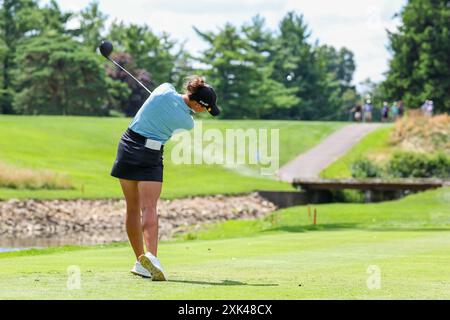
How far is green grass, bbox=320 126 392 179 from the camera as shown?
6616cm

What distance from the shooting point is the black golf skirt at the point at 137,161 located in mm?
11812

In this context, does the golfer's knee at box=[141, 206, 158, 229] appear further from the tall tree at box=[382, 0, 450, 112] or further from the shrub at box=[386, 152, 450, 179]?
the tall tree at box=[382, 0, 450, 112]

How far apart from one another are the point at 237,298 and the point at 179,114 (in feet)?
9.85

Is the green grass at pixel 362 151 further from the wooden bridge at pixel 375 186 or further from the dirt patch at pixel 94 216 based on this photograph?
the dirt patch at pixel 94 216

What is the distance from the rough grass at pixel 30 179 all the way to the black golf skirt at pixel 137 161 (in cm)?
4073

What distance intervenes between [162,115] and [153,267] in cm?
171

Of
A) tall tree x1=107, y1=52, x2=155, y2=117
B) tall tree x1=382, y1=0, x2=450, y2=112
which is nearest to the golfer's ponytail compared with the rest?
tall tree x1=382, y1=0, x2=450, y2=112

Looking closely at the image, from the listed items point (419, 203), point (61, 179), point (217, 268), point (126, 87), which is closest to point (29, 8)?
point (126, 87)

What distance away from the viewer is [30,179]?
2079 inches

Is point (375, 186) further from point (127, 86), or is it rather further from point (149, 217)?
point (127, 86)

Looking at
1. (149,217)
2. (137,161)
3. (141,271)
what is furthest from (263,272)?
(137,161)

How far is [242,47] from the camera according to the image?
110 meters

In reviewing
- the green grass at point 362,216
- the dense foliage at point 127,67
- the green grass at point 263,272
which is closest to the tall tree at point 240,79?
the dense foliage at point 127,67
